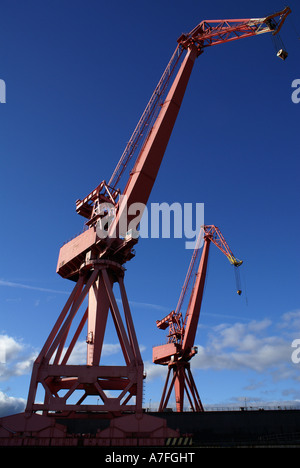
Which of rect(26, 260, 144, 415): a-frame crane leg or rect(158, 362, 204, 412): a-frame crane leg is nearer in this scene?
rect(26, 260, 144, 415): a-frame crane leg

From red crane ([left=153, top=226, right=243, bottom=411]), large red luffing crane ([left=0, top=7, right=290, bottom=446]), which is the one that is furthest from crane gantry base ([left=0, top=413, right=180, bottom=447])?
red crane ([left=153, top=226, right=243, bottom=411])

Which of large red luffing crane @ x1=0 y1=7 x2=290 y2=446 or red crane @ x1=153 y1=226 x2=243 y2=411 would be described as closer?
large red luffing crane @ x1=0 y1=7 x2=290 y2=446

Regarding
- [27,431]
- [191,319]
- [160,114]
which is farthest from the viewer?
[191,319]

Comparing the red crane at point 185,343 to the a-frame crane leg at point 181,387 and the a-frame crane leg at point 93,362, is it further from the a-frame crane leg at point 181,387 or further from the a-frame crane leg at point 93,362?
the a-frame crane leg at point 93,362

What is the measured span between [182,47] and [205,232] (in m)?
25.1

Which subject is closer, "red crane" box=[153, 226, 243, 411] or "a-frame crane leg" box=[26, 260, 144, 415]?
"a-frame crane leg" box=[26, 260, 144, 415]

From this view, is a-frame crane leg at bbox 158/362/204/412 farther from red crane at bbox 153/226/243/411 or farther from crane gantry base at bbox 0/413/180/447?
crane gantry base at bbox 0/413/180/447

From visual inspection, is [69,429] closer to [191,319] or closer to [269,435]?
[269,435]

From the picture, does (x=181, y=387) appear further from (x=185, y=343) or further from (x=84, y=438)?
(x=84, y=438)

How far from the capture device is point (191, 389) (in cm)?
4556

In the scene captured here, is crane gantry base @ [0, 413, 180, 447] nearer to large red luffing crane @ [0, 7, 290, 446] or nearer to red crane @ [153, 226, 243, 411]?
large red luffing crane @ [0, 7, 290, 446]

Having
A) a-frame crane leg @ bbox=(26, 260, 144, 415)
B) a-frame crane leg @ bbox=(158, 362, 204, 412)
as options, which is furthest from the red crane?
a-frame crane leg @ bbox=(26, 260, 144, 415)

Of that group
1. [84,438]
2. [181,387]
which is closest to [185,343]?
[181,387]
